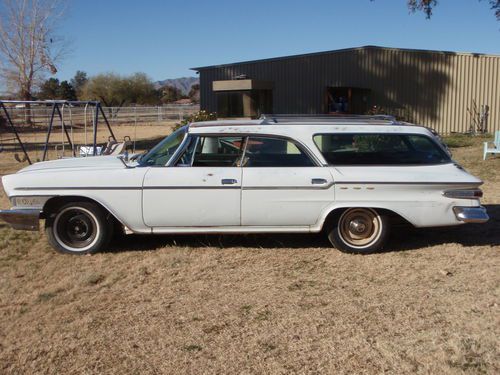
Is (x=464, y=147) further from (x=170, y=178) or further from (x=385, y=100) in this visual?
(x=170, y=178)

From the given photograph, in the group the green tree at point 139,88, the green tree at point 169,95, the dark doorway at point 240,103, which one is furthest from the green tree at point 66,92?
the dark doorway at point 240,103

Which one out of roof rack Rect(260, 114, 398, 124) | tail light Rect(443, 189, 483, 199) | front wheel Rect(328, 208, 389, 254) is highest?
roof rack Rect(260, 114, 398, 124)

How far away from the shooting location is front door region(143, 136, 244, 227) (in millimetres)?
5906

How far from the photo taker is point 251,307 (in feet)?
15.2

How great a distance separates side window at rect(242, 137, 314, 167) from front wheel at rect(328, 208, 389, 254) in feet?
2.50

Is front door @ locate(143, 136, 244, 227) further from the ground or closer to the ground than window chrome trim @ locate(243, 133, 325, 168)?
closer to the ground

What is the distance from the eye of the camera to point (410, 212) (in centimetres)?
595

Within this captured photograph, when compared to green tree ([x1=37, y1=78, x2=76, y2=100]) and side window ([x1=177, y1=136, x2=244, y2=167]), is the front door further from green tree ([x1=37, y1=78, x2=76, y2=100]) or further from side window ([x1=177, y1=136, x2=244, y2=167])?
green tree ([x1=37, y1=78, x2=76, y2=100])

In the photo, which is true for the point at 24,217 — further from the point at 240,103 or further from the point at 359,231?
the point at 240,103

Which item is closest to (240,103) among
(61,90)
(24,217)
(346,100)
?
(346,100)

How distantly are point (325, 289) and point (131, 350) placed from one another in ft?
6.21

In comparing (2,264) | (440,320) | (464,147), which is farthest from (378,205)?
(464,147)

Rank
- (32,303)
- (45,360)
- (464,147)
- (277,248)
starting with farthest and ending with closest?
1. (464,147)
2. (277,248)
3. (32,303)
4. (45,360)

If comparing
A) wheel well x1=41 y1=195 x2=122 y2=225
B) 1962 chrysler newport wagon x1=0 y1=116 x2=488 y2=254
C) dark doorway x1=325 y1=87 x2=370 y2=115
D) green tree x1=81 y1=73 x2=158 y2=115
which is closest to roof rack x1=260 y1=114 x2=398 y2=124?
1962 chrysler newport wagon x1=0 y1=116 x2=488 y2=254
